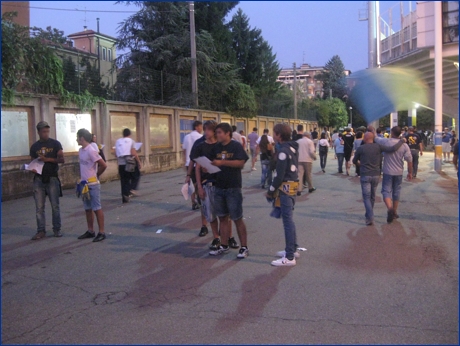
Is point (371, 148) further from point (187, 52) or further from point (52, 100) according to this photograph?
point (187, 52)

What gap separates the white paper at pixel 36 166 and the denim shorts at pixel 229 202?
3.16 meters

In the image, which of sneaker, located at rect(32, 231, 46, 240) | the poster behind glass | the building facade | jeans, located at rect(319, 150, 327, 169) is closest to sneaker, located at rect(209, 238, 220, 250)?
sneaker, located at rect(32, 231, 46, 240)

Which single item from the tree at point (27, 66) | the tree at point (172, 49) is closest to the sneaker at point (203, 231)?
the tree at point (27, 66)

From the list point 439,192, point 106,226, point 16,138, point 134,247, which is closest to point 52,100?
point 16,138

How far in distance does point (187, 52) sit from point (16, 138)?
16790mm

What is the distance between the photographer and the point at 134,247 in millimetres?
7109

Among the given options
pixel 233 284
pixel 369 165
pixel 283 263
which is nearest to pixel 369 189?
pixel 369 165

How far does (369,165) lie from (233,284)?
418 cm

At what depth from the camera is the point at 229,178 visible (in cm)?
625

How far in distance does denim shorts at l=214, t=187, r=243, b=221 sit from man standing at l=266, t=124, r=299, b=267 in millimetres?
464

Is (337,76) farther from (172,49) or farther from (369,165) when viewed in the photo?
(369,165)

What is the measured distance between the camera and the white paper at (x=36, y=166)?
295 inches

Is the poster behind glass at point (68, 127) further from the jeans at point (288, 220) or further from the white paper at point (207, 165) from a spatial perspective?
the jeans at point (288, 220)

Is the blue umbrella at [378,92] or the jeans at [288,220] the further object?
the blue umbrella at [378,92]
